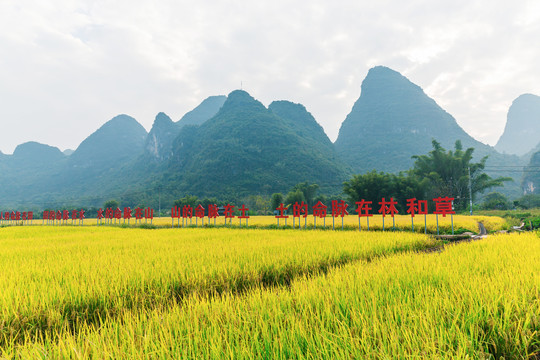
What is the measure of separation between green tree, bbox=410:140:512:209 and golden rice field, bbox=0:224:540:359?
110ft

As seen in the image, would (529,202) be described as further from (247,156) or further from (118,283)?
(247,156)

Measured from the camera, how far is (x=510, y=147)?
18488cm

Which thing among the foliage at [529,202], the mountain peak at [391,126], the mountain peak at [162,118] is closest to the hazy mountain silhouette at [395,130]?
the mountain peak at [391,126]

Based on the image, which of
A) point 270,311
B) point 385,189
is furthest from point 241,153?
point 270,311

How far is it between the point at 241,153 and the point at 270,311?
83860 mm

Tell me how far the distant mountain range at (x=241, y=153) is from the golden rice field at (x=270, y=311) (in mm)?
59179

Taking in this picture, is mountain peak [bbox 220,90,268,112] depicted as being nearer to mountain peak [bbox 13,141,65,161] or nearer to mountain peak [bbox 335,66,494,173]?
mountain peak [bbox 335,66,494,173]

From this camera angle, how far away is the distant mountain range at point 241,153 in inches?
3017

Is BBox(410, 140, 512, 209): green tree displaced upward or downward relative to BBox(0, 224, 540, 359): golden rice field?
upward

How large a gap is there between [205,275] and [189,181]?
78268 mm

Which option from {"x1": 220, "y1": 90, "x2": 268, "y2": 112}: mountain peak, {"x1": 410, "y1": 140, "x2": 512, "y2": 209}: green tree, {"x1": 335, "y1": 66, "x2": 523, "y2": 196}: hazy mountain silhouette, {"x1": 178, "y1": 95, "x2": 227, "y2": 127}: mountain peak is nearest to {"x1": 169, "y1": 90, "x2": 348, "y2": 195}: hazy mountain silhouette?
{"x1": 220, "y1": 90, "x2": 268, "y2": 112}: mountain peak

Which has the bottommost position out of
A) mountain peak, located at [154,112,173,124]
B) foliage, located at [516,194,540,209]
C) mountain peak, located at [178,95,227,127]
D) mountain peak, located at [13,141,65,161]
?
foliage, located at [516,194,540,209]

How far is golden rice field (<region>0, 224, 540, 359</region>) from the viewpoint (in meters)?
1.54

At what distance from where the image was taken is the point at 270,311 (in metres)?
2.21
